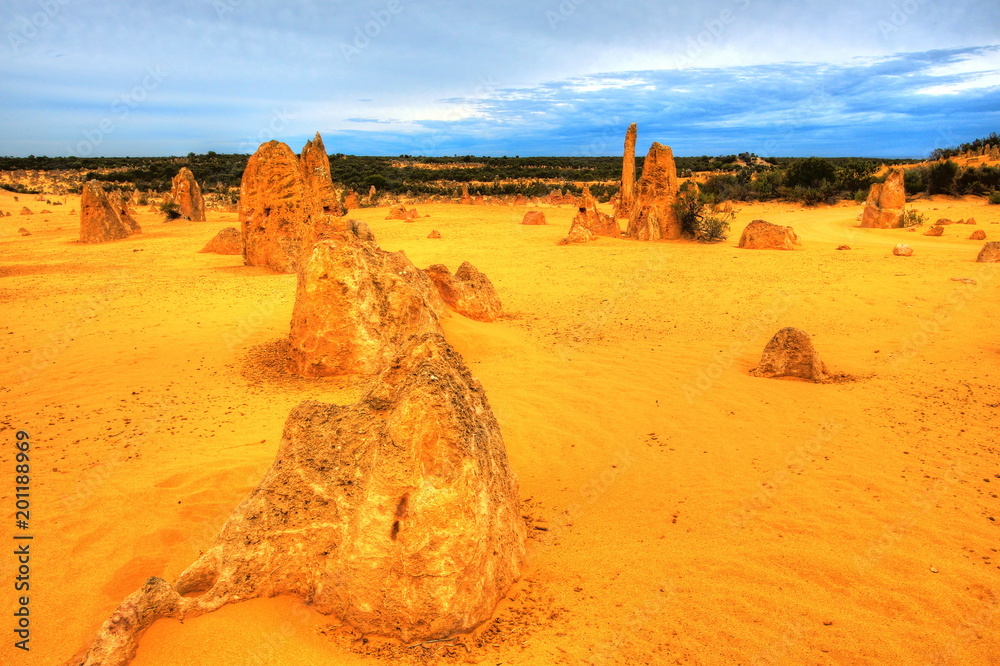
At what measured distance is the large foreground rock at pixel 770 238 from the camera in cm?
1736

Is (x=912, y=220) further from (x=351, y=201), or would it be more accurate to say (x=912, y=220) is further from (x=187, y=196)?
(x=187, y=196)

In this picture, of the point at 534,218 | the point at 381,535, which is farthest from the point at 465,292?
the point at 534,218

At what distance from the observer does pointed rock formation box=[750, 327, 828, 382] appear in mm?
6699

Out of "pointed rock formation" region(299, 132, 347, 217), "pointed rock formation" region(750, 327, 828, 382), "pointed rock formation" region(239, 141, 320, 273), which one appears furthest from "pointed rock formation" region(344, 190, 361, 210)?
"pointed rock formation" region(750, 327, 828, 382)

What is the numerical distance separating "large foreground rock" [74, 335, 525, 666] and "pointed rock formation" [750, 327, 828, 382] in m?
4.56

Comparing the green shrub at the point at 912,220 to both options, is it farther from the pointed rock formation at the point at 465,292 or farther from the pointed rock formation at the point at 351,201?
the pointed rock formation at the point at 351,201

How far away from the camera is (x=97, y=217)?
19.1 m

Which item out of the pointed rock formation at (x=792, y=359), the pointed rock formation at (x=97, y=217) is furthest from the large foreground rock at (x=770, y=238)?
the pointed rock formation at (x=97, y=217)

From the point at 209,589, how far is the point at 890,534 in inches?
Result: 152

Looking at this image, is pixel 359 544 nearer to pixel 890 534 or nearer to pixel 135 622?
pixel 135 622

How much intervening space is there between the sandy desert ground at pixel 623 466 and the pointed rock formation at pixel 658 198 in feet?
27.6

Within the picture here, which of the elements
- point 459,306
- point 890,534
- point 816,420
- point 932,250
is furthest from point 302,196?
point 932,250

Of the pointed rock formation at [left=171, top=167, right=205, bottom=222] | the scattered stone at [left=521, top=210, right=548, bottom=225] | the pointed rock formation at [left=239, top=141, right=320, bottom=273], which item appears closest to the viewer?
the pointed rock formation at [left=239, top=141, right=320, bottom=273]

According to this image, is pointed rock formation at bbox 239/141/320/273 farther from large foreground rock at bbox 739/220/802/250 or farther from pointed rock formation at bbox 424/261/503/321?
large foreground rock at bbox 739/220/802/250
